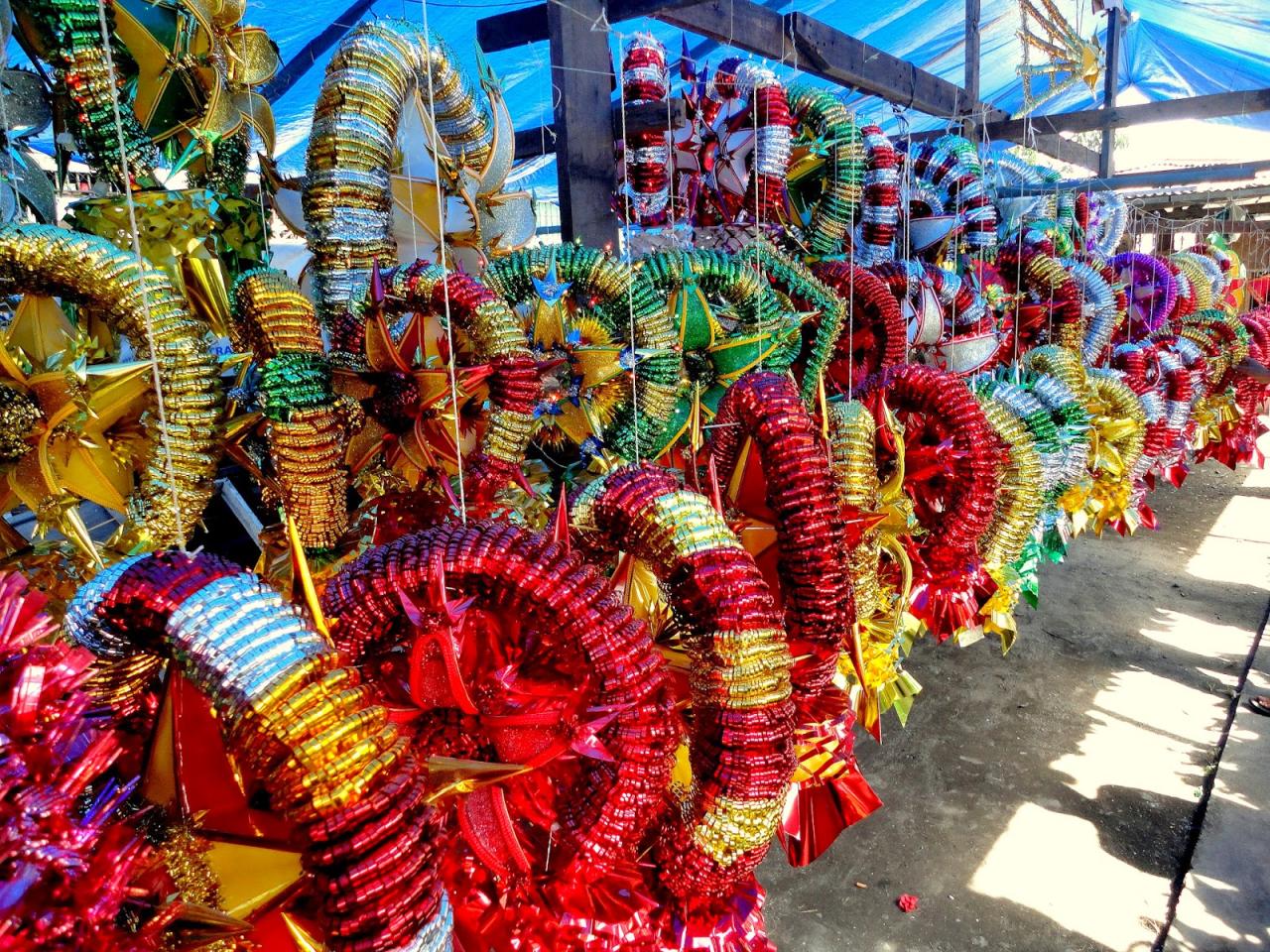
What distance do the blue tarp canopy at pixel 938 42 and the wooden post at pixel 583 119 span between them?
89 cm

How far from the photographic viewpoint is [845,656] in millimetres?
913

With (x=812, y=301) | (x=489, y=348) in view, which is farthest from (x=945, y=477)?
(x=489, y=348)

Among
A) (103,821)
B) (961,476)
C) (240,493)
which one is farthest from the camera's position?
(240,493)

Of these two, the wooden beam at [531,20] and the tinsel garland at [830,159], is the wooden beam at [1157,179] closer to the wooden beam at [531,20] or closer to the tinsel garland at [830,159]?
the tinsel garland at [830,159]

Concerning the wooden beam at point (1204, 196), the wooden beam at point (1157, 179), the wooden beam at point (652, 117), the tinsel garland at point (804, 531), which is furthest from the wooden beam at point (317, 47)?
the wooden beam at point (1204, 196)

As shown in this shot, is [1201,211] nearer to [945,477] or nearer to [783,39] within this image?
[783,39]

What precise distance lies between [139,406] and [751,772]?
0.57 m

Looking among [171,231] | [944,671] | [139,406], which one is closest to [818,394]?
[139,406]

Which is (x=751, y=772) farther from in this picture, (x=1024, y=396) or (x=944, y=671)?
(x=944, y=671)

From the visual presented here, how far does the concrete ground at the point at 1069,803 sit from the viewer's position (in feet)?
4.79

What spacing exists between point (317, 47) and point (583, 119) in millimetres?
1775

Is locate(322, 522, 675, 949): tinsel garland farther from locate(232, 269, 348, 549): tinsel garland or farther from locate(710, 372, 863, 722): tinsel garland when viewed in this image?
locate(232, 269, 348, 549): tinsel garland

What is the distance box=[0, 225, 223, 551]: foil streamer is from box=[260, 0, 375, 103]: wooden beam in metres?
2.05

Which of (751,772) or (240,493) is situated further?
(240,493)
